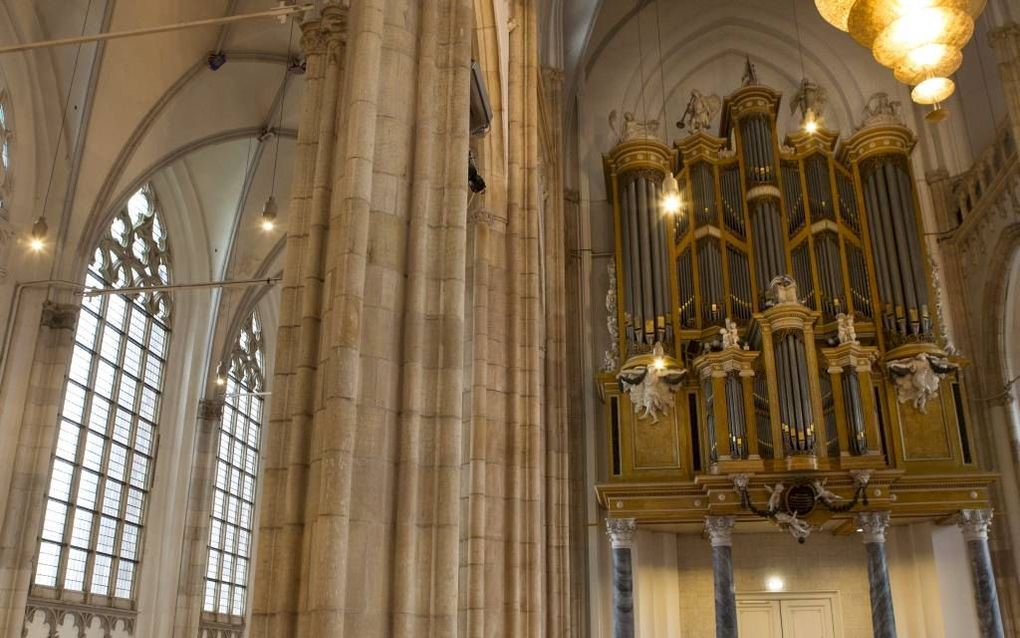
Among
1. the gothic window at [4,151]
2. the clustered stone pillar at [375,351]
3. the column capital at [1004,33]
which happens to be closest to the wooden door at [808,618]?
the column capital at [1004,33]

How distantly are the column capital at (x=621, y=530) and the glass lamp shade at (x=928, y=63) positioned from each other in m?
10.5

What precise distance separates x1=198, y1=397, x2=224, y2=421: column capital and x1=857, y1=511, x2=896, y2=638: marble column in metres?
12.1

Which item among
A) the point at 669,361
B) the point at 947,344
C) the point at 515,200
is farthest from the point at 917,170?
the point at 515,200

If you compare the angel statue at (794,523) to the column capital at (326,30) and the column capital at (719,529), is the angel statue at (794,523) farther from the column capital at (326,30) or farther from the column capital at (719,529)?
the column capital at (326,30)

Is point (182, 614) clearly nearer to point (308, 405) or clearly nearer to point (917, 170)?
point (308, 405)

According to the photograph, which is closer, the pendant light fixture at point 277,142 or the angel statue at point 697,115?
the pendant light fixture at point 277,142

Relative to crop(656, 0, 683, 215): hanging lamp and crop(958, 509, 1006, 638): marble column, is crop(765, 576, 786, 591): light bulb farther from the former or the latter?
crop(656, 0, 683, 215): hanging lamp

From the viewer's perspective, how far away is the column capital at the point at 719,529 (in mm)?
15852

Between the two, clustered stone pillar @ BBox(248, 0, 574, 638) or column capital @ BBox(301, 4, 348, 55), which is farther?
column capital @ BBox(301, 4, 348, 55)

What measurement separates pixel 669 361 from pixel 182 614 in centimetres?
990

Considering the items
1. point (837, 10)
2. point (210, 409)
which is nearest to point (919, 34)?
point (837, 10)

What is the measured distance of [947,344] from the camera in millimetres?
16703

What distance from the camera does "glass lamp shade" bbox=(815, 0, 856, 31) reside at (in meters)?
7.09

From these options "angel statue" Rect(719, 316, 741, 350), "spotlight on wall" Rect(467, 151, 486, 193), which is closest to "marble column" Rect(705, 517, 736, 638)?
"angel statue" Rect(719, 316, 741, 350)
